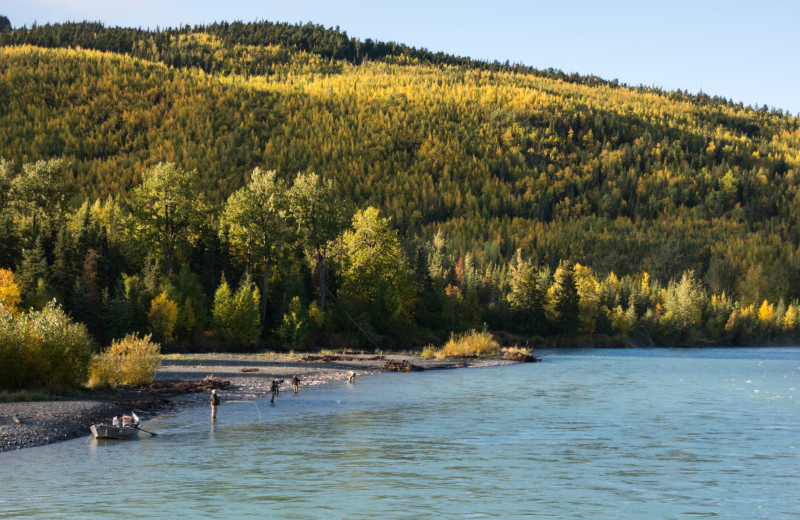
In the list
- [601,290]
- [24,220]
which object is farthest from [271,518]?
[601,290]

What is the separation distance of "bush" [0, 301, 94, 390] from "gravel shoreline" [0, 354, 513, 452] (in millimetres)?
2386

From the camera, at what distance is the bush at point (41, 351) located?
36531 mm

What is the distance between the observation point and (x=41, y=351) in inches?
1492

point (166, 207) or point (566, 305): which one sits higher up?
point (166, 207)

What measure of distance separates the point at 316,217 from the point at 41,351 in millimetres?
54982

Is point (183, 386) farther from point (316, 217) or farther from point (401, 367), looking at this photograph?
point (316, 217)

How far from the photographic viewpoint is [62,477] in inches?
985

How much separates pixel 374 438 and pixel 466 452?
4.46 m

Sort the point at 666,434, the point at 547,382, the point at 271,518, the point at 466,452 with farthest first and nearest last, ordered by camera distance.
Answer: the point at 547,382 → the point at 666,434 → the point at 466,452 → the point at 271,518

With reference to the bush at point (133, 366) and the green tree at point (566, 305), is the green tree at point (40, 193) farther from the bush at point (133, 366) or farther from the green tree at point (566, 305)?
the green tree at point (566, 305)

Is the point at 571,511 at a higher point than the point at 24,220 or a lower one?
lower

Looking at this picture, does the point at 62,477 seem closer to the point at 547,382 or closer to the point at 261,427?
the point at 261,427

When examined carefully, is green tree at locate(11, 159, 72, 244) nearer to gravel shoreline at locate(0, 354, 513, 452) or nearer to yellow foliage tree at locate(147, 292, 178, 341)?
yellow foliage tree at locate(147, 292, 178, 341)

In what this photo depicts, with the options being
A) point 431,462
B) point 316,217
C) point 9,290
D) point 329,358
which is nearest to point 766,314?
point 316,217
